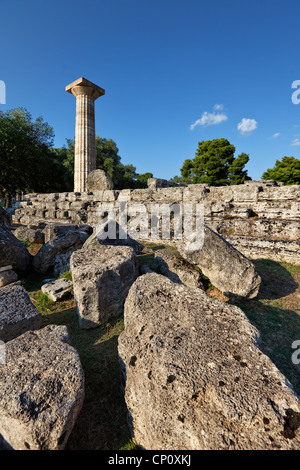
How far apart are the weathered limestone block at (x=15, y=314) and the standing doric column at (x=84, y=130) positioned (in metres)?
11.7

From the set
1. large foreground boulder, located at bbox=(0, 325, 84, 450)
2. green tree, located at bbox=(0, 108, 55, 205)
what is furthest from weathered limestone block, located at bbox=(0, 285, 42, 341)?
green tree, located at bbox=(0, 108, 55, 205)

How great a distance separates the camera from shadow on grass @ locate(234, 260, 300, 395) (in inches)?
105

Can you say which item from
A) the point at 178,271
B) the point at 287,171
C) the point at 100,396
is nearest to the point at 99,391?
the point at 100,396

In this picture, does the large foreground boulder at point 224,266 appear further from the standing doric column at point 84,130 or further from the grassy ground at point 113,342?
the standing doric column at point 84,130

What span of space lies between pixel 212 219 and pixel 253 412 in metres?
6.45

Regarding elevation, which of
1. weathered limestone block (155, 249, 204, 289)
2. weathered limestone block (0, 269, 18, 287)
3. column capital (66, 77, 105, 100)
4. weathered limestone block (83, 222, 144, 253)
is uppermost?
column capital (66, 77, 105, 100)

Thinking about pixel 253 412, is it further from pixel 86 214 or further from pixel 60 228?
pixel 86 214

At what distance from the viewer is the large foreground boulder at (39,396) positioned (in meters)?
1.47

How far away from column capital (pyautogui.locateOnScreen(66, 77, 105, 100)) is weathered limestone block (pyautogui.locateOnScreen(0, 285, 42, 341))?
14.1 metres

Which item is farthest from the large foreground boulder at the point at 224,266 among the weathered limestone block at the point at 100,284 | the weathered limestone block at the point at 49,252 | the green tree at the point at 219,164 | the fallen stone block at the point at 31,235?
the green tree at the point at 219,164

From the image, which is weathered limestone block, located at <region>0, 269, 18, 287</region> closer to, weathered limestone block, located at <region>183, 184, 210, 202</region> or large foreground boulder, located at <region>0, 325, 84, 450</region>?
large foreground boulder, located at <region>0, 325, 84, 450</region>

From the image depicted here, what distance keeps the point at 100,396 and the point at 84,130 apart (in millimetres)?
14907

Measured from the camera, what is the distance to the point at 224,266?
3.89 meters

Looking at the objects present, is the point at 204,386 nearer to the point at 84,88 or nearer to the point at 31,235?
the point at 31,235
